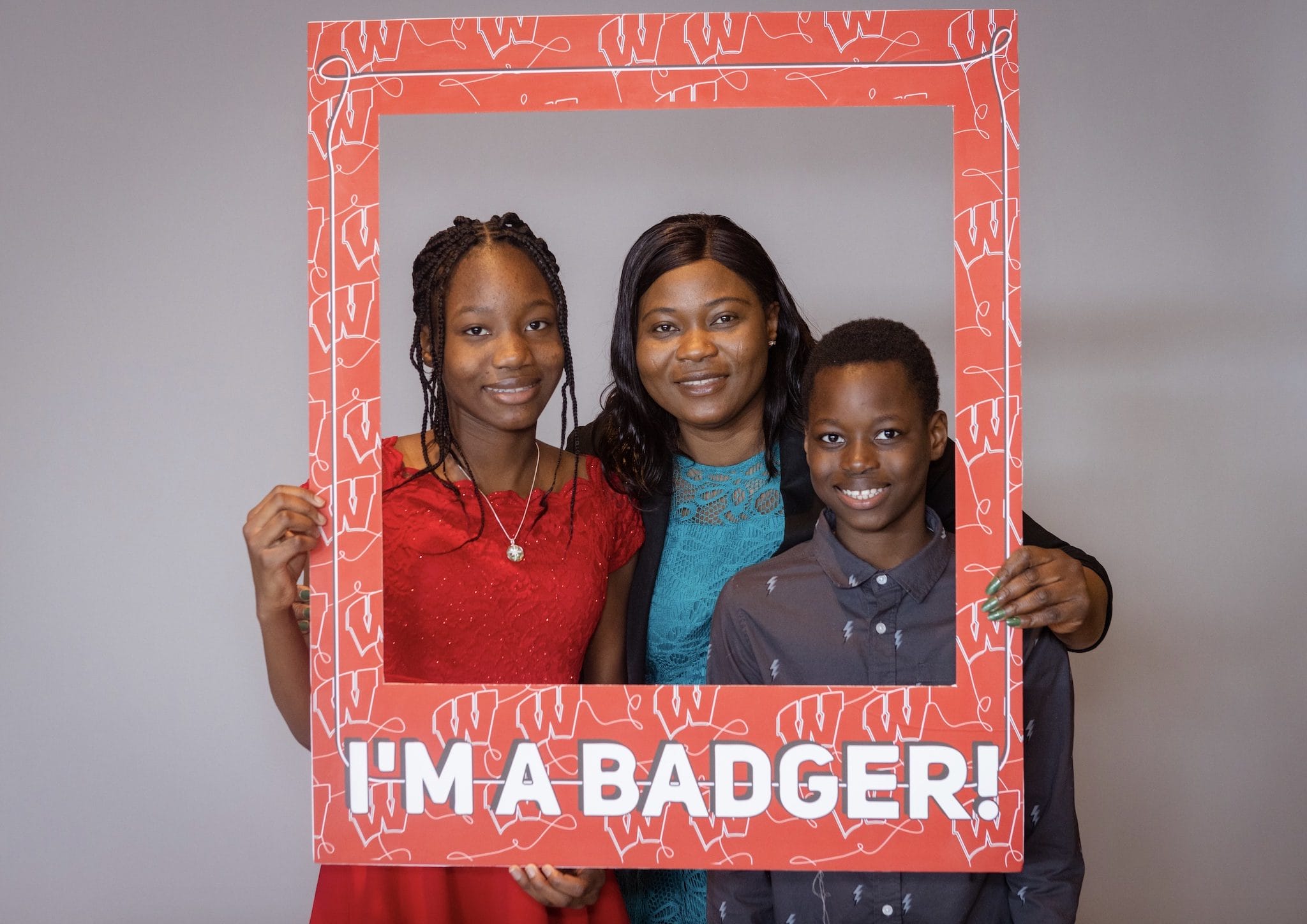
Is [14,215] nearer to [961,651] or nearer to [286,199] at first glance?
[286,199]

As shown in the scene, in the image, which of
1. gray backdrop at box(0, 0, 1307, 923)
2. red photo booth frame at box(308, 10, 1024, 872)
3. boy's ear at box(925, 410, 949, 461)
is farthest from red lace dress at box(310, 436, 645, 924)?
gray backdrop at box(0, 0, 1307, 923)

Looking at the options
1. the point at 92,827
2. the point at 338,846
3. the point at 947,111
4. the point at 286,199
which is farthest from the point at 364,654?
the point at 92,827

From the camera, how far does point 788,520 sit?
70.1 inches

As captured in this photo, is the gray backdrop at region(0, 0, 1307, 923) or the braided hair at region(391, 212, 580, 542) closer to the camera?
the braided hair at region(391, 212, 580, 542)

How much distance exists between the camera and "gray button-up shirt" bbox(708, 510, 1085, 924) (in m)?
1.62

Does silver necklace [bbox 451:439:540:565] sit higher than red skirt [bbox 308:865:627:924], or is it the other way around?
silver necklace [bbox 451:439:540:565]

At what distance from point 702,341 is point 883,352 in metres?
0.27

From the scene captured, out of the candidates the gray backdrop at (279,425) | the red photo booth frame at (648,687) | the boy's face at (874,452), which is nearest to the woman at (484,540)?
the red photo booth frame at (648,687)

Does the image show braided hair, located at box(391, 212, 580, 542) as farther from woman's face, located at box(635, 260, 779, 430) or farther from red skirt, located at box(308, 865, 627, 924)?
red skirt, located at box(308, 865, 627, 924)

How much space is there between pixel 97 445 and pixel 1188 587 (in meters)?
2.87

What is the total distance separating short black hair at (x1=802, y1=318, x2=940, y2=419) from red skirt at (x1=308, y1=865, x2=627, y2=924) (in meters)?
0.89

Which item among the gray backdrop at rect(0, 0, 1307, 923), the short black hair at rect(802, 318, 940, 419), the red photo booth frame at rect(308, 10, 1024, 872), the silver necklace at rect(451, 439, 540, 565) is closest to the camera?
the red photo booth frame at rect(308, 10, 1024, 872)

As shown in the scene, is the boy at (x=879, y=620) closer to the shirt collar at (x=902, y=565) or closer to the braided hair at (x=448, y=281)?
the shirt collar at (x=902, y=565)

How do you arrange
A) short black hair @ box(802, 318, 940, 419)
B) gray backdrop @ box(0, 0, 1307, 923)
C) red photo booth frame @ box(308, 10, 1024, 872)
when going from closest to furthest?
1. red photo booth frame @ box(308, 10, 1024, 872)
2. short black hair @ box(802, 318, 940, 419)
3. gray backdrop @ box(0, 0, 1307, 923)
